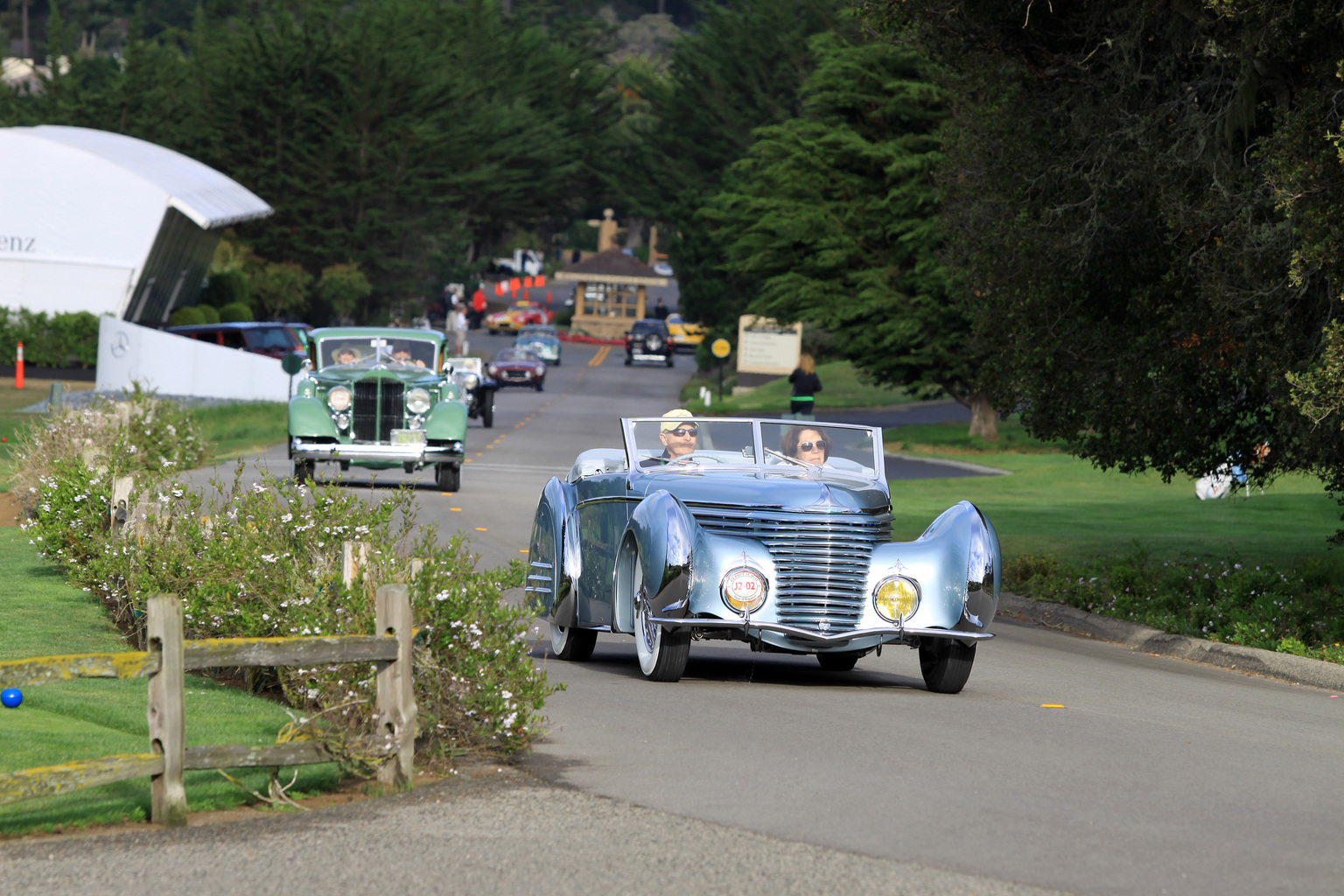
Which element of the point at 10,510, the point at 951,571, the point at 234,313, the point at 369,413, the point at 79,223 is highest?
the point at 79,223

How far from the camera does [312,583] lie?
334 inches

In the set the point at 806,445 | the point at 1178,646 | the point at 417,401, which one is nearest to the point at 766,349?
the point at 417,401

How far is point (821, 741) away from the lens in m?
8.10

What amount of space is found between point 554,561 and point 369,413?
11270 millimetres

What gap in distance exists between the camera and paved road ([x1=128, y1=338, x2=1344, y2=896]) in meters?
6.06

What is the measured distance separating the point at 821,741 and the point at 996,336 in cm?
918

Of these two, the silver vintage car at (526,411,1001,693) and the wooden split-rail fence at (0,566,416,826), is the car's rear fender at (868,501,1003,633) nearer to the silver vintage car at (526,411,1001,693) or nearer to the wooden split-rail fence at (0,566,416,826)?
the silver vintage car at (526,411,1001,693)

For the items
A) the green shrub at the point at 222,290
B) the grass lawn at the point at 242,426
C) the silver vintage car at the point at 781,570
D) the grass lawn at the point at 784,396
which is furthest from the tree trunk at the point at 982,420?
the green shrub at the point at 222,290

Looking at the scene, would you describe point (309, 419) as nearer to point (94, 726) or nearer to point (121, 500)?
point (121, 500)

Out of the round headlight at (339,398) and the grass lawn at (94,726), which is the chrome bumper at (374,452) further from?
the grass lawn at (94,726)

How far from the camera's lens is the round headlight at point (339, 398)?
2164 centimetres

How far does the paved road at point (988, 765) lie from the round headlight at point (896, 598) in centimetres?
53

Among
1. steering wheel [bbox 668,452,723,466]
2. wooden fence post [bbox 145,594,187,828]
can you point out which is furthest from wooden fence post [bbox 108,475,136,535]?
wooden fence post [bbox 145,594,187,828]

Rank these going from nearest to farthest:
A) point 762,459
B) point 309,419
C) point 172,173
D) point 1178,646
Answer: point 762,459 < point 1178,646 < point 309,419 < point 172,173
